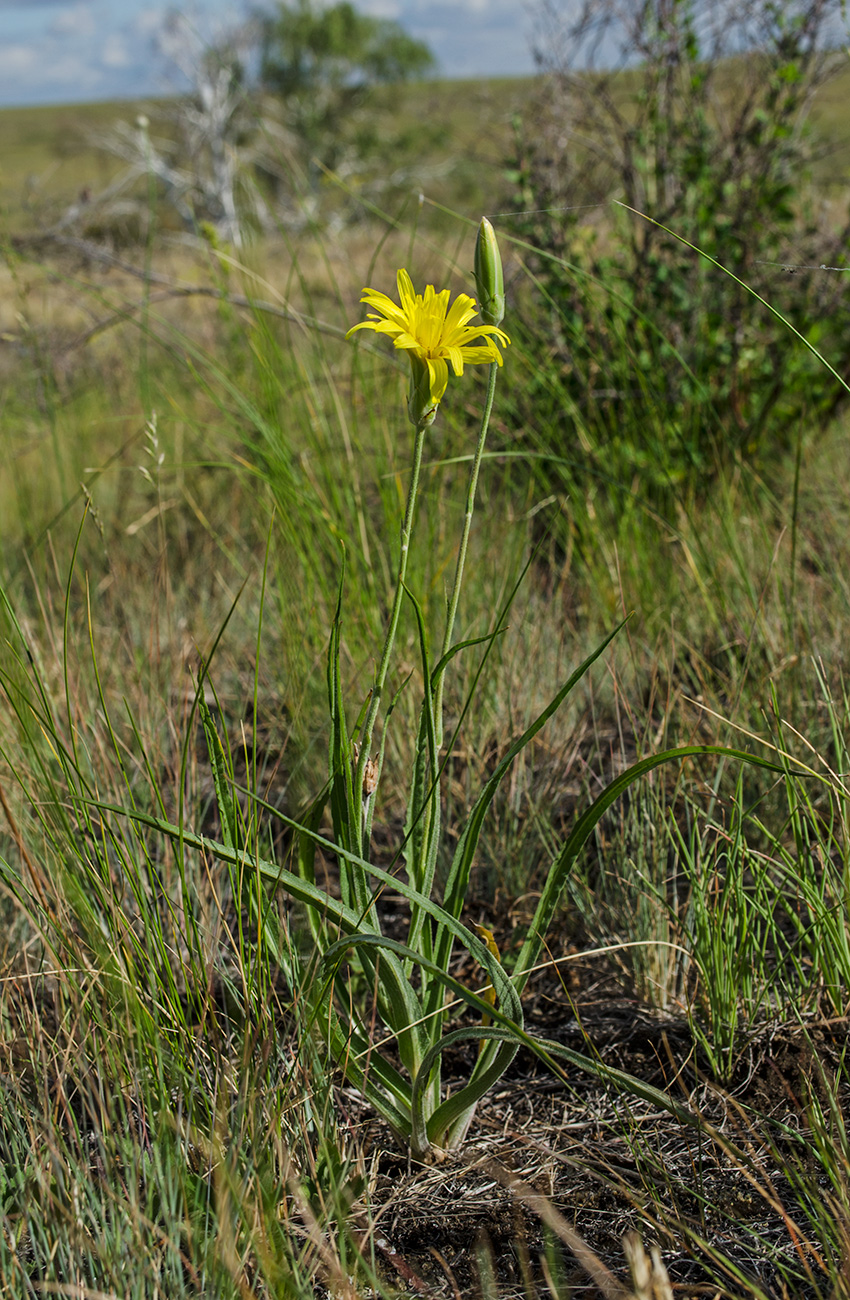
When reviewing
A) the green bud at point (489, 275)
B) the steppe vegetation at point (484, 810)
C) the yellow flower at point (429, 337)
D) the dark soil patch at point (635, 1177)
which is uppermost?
the green bud at point (489, 275)

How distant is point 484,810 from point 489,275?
494 millimetres

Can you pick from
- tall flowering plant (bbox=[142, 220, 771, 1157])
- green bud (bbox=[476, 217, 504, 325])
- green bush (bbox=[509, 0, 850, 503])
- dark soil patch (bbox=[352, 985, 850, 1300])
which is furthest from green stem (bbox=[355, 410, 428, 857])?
green bush (bbox=[509, 0, 850, 503])

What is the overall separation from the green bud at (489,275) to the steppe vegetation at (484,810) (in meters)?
0.14

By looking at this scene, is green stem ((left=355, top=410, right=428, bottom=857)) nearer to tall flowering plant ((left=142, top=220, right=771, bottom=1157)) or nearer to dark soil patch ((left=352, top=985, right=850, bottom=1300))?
tall flowering plant ((left=142, top=220, right=771, bottom=1157))

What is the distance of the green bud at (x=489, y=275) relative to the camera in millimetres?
775

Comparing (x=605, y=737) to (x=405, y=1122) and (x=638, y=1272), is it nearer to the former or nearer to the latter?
(x=405, y=1122)

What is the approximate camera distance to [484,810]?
86 cm

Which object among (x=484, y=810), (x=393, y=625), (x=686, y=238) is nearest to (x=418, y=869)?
(x=484, y=810)

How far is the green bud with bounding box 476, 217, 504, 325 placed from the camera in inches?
30.5

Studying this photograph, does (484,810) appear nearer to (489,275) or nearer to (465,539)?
(465,539)

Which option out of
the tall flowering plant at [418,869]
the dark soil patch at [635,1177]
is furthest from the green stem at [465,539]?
the dark soil patch at [635,1177]

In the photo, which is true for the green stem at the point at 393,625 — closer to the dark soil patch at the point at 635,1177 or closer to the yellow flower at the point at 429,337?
the yellow flower at the point at 429,337

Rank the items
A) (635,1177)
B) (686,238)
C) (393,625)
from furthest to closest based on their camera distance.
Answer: (686,238) < (635,1177) < (393,625)

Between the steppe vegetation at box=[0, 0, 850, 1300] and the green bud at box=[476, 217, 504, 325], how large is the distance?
0.14m
